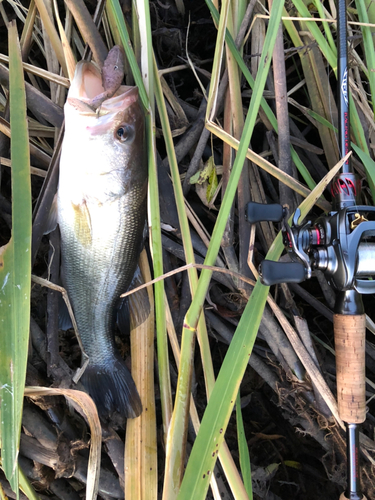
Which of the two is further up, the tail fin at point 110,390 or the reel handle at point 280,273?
the reel handle at point 280,273

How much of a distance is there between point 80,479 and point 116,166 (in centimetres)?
134

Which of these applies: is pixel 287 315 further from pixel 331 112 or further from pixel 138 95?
pixel 138 95

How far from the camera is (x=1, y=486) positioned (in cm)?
138

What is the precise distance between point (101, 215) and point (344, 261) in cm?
91

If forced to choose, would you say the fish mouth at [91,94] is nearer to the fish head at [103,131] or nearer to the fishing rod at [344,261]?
the fish head at [103,131]

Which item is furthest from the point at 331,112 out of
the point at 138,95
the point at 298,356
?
the point at 298,356

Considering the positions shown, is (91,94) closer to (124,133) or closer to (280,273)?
(124,133)

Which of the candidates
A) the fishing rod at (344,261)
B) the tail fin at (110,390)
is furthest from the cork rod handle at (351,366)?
the tail fin at (110,390)

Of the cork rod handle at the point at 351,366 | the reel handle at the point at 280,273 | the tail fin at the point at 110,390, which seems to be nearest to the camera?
the reel handle at the point at 280,273

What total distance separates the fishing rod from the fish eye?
0.55 metres

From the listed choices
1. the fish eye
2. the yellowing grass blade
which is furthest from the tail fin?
the fish eye

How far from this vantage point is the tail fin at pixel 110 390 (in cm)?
146

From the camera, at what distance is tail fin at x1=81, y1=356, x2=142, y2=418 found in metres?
1.46

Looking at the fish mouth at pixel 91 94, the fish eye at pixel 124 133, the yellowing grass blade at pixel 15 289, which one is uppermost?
the fish mouth at pixel 91 94
